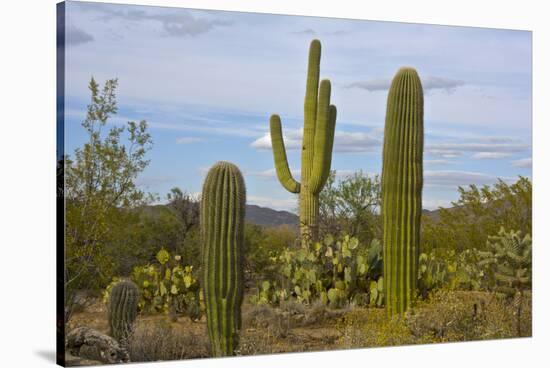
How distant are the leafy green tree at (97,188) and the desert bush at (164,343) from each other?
0.63m

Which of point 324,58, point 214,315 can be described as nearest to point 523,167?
point 324,58

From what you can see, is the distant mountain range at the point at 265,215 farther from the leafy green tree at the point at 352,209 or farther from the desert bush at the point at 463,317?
the desert bush at the point at 463,317

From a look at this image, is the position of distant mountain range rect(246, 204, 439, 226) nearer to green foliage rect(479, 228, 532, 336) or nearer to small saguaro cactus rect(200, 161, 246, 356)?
small saguaro cactus rect(200, 161, 246, 356)

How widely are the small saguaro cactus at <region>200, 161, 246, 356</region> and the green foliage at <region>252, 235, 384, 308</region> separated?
1.01m

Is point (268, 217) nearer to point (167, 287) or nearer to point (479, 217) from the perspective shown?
point (167, 287)

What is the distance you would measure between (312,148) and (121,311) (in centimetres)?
291

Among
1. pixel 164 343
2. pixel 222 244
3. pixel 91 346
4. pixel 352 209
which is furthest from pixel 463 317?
pixel 91 346

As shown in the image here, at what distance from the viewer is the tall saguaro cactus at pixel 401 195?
1120 cm

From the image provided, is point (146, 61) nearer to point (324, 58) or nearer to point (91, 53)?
point (91, 53)

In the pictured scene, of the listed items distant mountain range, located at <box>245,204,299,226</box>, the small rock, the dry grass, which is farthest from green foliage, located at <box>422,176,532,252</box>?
the small rock

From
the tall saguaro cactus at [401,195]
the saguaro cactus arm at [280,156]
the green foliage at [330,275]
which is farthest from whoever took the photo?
the green foliage at [330,275]

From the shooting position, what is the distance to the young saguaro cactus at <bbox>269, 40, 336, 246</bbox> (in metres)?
11.0

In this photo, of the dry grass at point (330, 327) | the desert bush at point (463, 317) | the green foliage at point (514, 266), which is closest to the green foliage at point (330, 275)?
the dry grass at point (330, 327)

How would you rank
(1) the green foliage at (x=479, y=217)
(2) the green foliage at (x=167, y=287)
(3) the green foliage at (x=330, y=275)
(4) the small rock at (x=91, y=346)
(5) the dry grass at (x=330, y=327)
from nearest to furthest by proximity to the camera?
(4) the small rock at (x=91, y=346) < (5) the dry grass at (x=330, y=327) < (2) the green foliage at (x=167, y=287) < (3) the green foliage at (x=330, y=275) < (1) the green foliage at (x=479, y=217)
